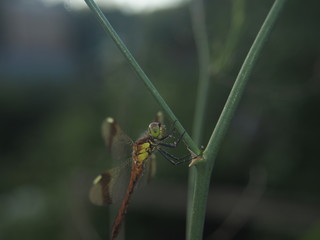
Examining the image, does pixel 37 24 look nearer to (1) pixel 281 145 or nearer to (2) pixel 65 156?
(2) pixel 65 156

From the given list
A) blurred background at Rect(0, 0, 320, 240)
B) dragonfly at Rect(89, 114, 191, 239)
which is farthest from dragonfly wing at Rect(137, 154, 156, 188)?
blurred background at Rect(0, 0, 320, 240)

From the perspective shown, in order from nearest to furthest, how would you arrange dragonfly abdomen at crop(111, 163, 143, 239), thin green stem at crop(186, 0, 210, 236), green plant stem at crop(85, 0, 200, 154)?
green plant stem at crop(85, 0, 200, 154) → dragonfly abdomen at crop(111, 163, 143, 239) → thin green stem at crop(186, 0, 210, 236)

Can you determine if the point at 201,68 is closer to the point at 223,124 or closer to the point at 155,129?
the point at 155,129

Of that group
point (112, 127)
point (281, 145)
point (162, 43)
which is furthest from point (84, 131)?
point (112, 127)

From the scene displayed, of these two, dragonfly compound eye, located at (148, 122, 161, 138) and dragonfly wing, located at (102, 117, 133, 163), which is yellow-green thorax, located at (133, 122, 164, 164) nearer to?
dragonfly compound eye, located at (148, 122, 161, 138)

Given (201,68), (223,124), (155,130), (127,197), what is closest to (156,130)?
(155,130)

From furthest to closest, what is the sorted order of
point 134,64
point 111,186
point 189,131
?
point 189,131, point 111,186, point 134,64
